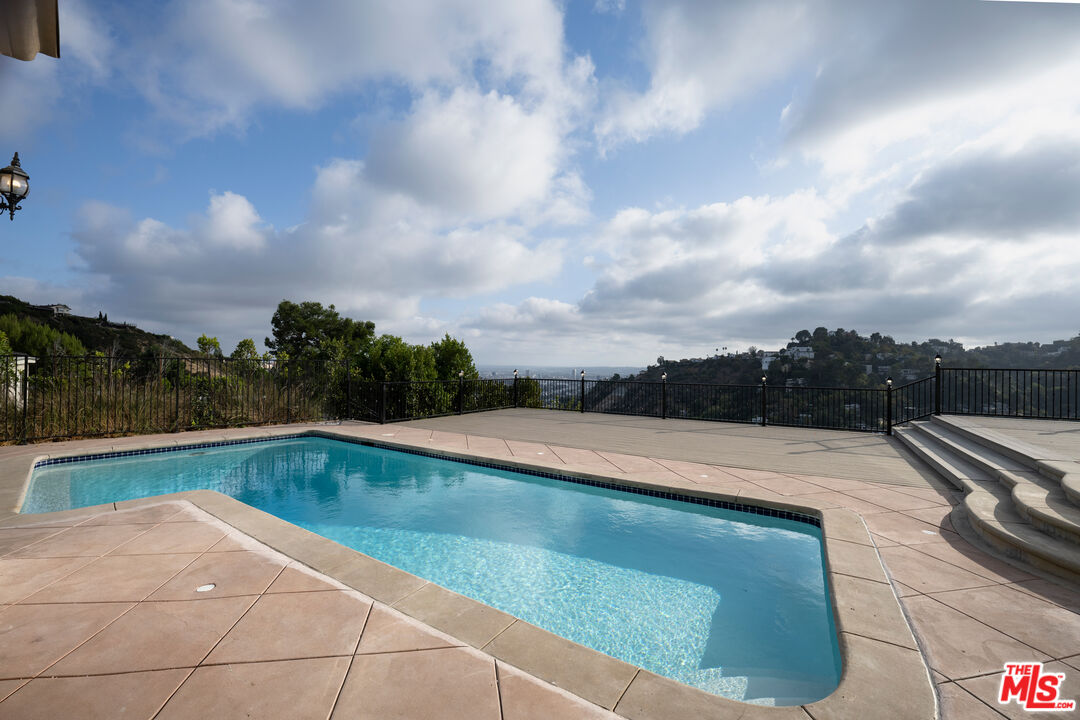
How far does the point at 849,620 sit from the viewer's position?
1970 mm

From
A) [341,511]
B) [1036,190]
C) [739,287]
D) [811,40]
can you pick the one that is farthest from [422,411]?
[1036,190]

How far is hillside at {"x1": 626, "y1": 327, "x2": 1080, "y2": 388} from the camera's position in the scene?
10695 mm

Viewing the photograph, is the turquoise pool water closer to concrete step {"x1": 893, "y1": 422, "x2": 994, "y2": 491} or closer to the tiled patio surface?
the tiled patio surface

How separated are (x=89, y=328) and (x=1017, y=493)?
97.4 ft

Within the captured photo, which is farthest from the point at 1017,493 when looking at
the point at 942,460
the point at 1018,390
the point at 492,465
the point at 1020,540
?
the point at 1018,390

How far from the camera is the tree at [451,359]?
423 inches

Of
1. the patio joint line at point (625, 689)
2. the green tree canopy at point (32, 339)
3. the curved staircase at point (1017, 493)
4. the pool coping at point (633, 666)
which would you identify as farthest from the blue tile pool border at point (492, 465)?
the green tree canopy at point (32, 339)

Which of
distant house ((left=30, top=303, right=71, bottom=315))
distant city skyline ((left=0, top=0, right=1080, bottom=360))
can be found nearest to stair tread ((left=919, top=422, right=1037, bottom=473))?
distant city skyline ((left=0, top=0, right=1080, bottom=360))

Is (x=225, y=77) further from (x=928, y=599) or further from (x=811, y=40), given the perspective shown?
(x=928, y=599)

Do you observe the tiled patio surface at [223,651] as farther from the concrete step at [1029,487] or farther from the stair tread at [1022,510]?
the concrete step at [1029,487]

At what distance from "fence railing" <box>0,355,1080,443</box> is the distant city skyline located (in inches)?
67.7

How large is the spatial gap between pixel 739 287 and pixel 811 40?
38.9 feet

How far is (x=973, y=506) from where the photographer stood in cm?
329

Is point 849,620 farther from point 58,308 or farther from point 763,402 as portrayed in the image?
point 58,308
